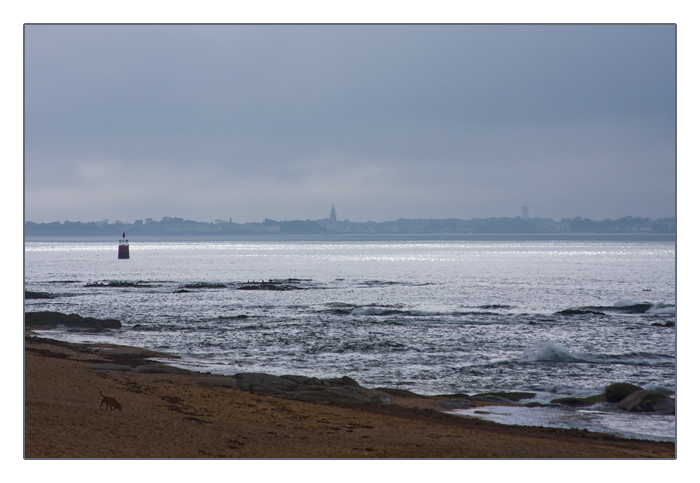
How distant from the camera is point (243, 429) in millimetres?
11039

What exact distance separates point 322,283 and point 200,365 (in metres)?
40.3

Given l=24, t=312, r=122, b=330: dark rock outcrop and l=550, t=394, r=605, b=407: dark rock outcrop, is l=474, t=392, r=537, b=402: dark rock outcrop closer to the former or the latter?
l=550, t=394, r=605, b=407: dark rock outcrop

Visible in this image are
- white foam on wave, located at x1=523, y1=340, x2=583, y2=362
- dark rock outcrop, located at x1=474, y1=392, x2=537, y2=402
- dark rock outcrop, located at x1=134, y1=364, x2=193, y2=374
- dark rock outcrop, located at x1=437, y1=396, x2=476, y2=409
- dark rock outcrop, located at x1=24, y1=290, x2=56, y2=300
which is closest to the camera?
dark rock outcrop, located at x1=437, y1=396, x2=476, y2=409

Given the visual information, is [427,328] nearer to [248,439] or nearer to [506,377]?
[506,377]

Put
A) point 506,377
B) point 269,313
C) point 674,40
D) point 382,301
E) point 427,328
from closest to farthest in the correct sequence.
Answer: point 674,40 → point 506,377 → point 427,328 → point 269,313 → point 382,301

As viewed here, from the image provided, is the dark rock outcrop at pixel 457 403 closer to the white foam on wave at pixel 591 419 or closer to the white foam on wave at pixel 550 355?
the white foam on wave at pixel 591 419

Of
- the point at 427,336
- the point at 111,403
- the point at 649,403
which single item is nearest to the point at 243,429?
the point at 111,403

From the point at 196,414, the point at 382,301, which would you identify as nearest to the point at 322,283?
the point at 382,301

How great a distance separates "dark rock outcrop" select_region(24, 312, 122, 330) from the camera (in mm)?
29172

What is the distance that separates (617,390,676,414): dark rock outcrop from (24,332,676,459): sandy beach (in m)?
2.63

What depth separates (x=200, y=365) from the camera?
20.6 metres

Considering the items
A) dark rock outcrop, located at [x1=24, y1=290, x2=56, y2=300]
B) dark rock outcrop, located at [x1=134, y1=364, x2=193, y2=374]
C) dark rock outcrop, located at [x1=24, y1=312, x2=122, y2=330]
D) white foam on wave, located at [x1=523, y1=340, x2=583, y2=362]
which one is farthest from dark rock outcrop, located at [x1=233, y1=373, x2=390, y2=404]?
dark rock outcrop, located at [x1=24, y1=290, x2=56, y2=300]

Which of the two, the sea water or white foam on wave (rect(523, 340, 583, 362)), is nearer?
the sea water

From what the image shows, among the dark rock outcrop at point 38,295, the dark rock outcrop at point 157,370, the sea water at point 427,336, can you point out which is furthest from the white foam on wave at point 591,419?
the dark rock outcrop at point 38,295
